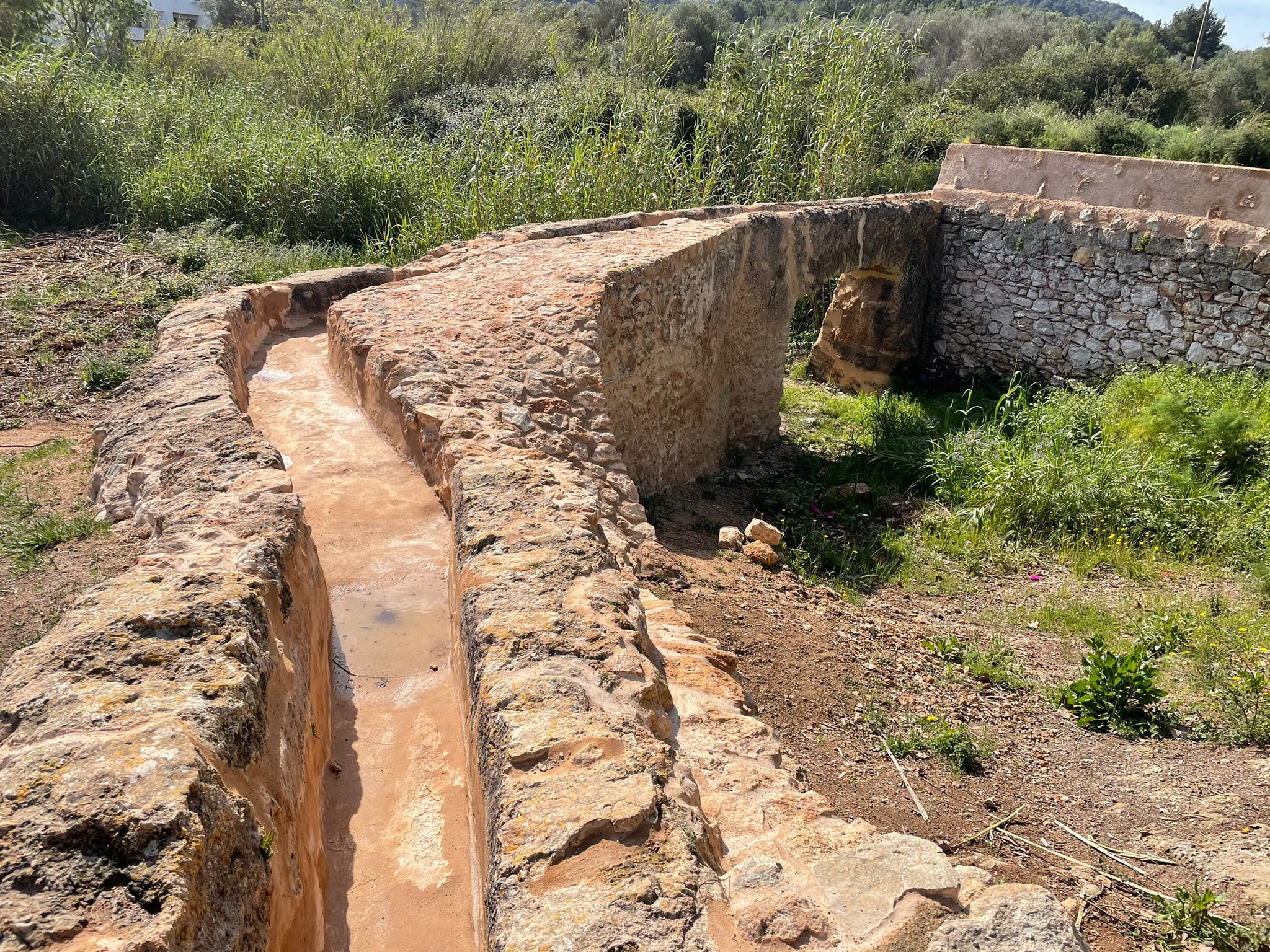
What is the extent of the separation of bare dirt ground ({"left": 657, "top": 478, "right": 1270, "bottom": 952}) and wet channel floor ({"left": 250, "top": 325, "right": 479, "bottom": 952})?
64.3 inches

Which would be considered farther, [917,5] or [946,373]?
[917,5]

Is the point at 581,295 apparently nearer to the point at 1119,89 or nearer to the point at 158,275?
the point at 158,275

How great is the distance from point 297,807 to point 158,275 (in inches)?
293

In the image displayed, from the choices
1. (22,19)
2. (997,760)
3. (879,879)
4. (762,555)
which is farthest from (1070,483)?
(22,19)

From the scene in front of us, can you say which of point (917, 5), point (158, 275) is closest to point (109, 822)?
point (158, 275)

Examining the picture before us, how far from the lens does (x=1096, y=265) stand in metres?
10.2

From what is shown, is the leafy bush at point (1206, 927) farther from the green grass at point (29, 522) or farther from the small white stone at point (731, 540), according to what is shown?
the green grass at point (29, 522)

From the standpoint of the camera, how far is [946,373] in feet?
38.6

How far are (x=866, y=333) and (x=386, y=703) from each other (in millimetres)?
9308

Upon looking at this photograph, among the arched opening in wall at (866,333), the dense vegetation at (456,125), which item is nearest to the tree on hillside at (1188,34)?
the dense vegetation at (456,125)

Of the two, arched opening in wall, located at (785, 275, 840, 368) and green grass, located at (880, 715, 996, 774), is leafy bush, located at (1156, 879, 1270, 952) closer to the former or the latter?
green grass, located at (880, 715, 996, 774)

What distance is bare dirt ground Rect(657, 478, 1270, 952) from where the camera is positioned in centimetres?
385

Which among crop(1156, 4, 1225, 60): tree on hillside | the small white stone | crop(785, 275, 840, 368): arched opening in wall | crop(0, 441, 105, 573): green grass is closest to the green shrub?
crop(0, 441, 105, 573): green grass

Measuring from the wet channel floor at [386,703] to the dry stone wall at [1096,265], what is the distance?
8562mm
